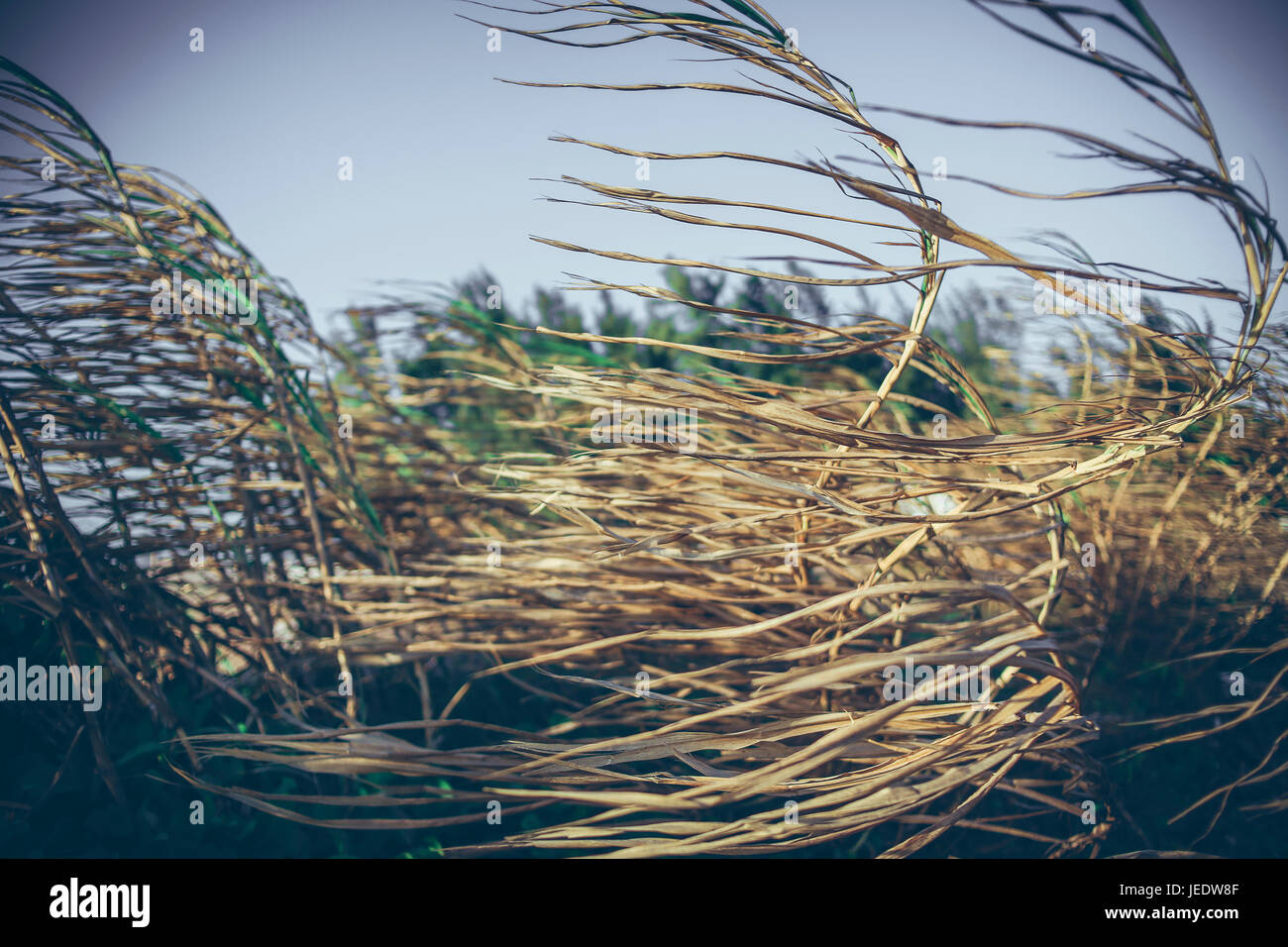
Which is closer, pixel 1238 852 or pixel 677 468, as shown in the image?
pixel 1238 852

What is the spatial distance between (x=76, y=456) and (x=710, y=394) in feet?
4.41

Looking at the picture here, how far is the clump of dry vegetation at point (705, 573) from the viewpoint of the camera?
88 cm

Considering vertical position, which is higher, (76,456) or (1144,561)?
(76,456)

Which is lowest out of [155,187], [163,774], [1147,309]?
[163,774]

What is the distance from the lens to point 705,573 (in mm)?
1180

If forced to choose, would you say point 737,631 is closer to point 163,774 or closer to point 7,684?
point 163,774

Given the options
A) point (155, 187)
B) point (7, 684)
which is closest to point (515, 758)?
point (7, 684)

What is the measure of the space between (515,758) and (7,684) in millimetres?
883

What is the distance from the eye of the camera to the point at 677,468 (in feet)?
4.39

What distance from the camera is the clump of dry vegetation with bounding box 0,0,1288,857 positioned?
0.88m
